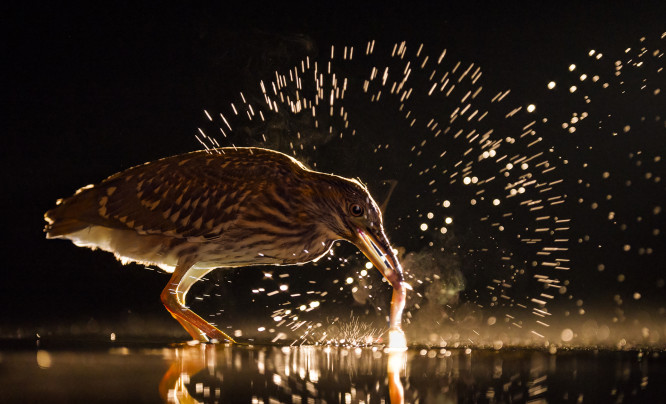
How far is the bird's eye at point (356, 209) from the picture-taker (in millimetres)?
2498

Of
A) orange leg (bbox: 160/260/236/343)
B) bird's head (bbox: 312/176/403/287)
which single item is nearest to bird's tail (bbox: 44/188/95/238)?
orange leg (bbox: 160/260/236/343)

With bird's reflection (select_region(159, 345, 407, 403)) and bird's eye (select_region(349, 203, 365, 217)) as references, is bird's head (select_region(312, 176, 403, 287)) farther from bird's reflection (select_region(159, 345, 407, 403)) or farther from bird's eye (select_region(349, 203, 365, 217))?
bird's reflection (select_region(159, 345, 407, 403))

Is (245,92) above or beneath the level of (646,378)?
above

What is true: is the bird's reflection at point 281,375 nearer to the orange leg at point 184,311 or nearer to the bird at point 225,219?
the orange leg at point 184,311

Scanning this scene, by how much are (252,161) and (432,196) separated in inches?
35.9

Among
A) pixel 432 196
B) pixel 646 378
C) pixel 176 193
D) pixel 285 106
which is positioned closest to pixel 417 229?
pixel 432 196

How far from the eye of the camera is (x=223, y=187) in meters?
2.57

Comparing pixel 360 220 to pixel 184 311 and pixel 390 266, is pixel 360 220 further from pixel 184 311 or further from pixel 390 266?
pixel 184 311

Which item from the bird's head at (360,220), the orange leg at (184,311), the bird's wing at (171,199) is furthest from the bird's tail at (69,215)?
the bird's head at (360,220)

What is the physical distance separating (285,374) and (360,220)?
0.65 m

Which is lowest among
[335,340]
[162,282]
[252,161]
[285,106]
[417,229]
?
[335,340]

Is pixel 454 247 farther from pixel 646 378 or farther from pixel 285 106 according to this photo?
pixel 646 378

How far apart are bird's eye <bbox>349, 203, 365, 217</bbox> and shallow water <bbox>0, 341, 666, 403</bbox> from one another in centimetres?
46

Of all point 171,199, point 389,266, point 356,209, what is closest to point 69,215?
point 171,199
